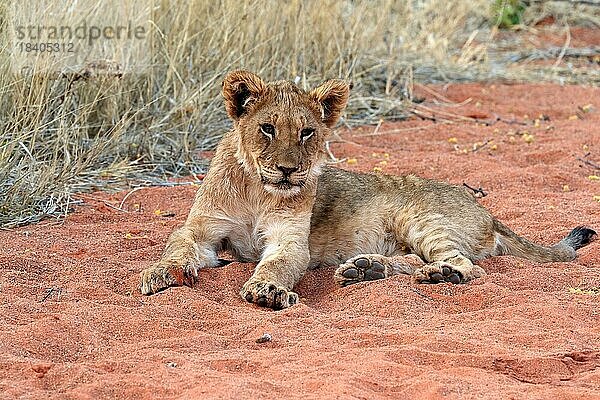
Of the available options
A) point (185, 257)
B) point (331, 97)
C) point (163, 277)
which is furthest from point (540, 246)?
point (163, 277)

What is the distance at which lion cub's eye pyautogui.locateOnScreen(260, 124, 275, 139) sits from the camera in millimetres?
4840

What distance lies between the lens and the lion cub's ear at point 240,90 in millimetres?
4910

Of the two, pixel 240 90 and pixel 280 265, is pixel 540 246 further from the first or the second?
pixel 240 90

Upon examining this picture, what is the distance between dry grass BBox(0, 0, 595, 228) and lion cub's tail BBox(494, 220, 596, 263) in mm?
2365

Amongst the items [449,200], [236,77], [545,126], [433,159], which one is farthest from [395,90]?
[236,77]

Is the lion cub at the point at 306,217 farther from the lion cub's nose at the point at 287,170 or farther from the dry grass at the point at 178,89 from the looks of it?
the dry grass at the point at 178,89

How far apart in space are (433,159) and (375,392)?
447 centimetres

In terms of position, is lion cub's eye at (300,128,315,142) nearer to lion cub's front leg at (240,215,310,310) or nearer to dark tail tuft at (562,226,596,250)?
lion cub's front leg at (240,215,310,310)

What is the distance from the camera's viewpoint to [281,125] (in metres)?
4.82

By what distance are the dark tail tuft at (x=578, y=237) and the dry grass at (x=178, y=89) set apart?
268 centimetres

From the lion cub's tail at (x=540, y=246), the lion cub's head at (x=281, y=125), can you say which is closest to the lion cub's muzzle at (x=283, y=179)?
the lion cub's head at (x=281, y=125)

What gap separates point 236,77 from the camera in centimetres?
491

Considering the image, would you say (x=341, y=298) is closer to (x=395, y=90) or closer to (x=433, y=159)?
(x=433, y=159)

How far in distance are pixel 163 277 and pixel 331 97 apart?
1239 millimetres
